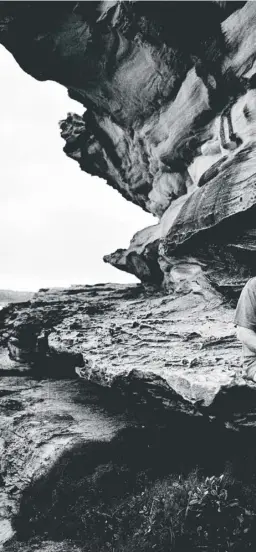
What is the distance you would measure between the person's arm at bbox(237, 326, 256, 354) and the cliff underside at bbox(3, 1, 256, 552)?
1303mm

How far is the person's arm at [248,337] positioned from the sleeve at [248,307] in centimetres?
8

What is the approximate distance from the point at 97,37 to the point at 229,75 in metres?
8.69

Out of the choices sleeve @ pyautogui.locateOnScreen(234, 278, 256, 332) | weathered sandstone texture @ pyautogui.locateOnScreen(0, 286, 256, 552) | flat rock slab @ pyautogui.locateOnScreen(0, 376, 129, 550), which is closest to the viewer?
sleeve @ pyautogui.locateOnScreen(234, 278, 256, 332)

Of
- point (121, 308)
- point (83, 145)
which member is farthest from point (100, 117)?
point (121, 308)

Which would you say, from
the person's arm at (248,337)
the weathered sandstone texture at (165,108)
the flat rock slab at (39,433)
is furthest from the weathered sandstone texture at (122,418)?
the weathered sandstone texture at (165,108)

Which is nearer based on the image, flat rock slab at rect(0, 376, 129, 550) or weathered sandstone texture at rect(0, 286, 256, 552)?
weathered sandstone texture at rect(0, 286, 256, 552)

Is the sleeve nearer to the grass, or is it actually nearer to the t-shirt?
the t-shirt

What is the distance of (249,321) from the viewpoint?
26.0 feet

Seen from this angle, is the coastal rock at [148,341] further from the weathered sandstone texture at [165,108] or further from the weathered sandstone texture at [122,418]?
the weathered sandstone texture at [165,108]

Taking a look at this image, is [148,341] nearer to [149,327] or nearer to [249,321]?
[149,327]

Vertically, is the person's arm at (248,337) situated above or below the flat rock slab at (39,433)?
above

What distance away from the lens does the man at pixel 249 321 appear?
7.84m

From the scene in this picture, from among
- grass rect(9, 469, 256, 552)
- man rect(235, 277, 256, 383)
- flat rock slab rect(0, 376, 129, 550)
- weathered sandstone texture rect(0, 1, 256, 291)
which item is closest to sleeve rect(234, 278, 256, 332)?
man rect(235, 277, 256, 383)

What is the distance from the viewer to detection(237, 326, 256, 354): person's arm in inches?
309
